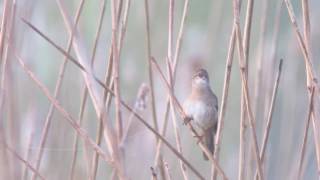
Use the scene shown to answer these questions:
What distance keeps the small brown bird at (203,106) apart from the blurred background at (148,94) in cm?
9

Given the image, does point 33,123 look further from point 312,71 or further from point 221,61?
point 221,61

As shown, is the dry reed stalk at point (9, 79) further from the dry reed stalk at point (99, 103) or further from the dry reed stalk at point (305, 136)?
the dry reed stalk at point (305, 136)

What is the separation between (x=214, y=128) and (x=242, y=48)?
2.10 feet

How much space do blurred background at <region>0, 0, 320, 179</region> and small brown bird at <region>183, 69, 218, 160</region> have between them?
0.31 ft

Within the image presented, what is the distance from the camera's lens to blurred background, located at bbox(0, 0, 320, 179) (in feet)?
5.33

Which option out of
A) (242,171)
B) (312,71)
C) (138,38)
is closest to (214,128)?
(242,171)

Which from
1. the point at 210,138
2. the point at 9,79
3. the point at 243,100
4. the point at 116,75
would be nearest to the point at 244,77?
the point at 243,100

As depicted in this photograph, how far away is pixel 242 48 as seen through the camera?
56.6 inches

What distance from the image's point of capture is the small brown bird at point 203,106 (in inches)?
80.7

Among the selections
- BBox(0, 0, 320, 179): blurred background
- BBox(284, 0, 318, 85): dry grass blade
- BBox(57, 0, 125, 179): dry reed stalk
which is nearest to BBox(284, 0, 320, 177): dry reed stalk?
BBox(284, 0, 318, 85): dry grass blade

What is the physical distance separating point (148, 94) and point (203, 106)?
1.54ft

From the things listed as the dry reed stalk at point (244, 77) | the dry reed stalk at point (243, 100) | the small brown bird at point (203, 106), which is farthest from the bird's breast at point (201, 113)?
the dry reed stalk at point (244, 77)

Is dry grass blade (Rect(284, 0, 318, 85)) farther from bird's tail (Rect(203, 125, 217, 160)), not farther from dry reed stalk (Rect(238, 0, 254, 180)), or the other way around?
bird's tail (Rect(203, 125, 217, 160))

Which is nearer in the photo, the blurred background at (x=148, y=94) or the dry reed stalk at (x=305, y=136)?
the dry reed stalk at (x=305, y=136)
